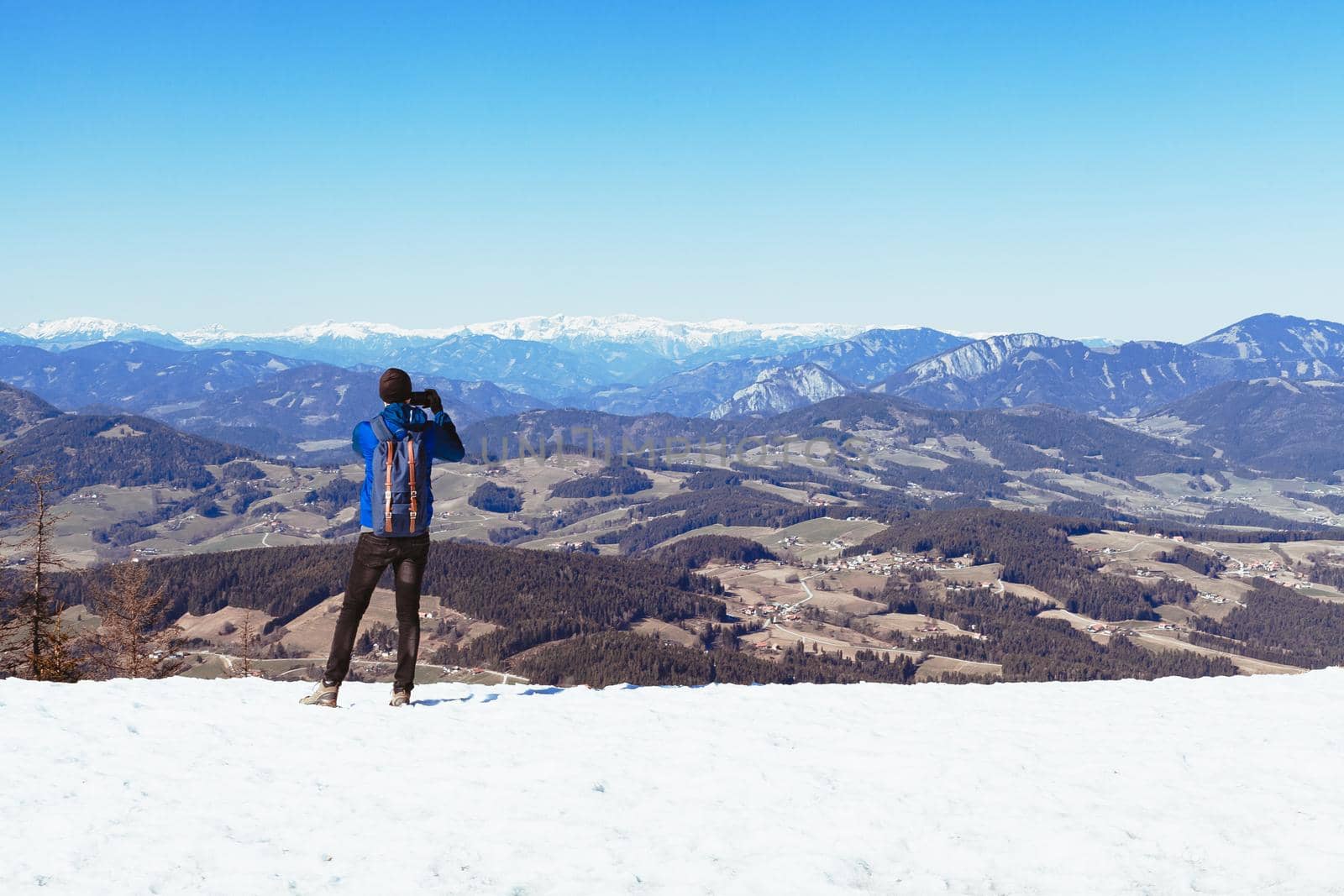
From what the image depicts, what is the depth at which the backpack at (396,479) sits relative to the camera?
15.5 m

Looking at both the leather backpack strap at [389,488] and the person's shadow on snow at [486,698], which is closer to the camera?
the leather backpack strap at [389,488]

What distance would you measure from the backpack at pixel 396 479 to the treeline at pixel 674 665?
132818mm

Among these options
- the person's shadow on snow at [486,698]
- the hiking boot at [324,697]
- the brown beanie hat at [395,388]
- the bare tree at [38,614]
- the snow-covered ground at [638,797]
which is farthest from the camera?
the bare tree at [38,614]

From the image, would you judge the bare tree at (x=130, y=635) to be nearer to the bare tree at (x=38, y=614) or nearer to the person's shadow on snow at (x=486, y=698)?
the bare tree at (x=38, y=614)

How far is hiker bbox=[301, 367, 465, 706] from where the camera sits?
1548 centimetres

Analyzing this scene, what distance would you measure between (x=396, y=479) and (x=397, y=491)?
0.77 feet

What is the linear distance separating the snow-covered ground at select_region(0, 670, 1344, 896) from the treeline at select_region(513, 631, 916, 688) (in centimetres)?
13108

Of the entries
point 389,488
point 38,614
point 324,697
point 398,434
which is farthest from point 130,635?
point 398,434

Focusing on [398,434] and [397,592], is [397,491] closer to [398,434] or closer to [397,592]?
[398,434]

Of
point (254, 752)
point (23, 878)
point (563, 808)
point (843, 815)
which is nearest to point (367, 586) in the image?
point (254, 752)

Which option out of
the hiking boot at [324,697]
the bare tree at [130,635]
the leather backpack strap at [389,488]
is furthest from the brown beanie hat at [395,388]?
the bare tree at [130,635]

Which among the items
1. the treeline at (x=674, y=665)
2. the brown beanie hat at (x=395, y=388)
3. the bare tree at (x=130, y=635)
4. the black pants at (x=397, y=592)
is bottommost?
the treeline at (x=674, y=665)

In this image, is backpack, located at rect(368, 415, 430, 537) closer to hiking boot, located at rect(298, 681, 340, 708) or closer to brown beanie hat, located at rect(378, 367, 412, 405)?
brown beanie hat, located at rect(378, 367, 412, 405)

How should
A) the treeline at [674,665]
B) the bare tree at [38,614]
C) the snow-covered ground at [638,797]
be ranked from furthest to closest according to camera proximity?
the treeline at [674,665]
the bare tree at [38,614]
the snow-covered ground at [638,797]
